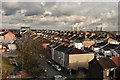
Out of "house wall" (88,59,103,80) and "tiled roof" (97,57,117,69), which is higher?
"tiled roof" (97,57,117,69)

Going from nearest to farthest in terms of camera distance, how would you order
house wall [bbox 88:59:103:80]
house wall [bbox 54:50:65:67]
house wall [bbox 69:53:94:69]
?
house wall [bbox 88:59:103:80], house wall [bbox 69:53:94:69], house wall [bbox 54:50:65:67]

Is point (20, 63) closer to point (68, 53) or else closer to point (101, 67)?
A: point (68, 53)

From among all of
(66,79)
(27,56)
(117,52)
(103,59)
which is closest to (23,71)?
A: (27,56)

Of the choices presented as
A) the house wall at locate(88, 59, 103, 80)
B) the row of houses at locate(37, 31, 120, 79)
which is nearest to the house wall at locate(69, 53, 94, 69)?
the row of houses at locate(37, 31, 120, 79)

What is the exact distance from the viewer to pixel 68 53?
65.6ft

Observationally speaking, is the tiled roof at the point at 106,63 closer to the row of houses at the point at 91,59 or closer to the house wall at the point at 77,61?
the row of houses at the point at 91,59

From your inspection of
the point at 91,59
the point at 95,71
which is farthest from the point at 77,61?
the point at 95,71

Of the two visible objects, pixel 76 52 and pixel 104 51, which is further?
pixel 104 51

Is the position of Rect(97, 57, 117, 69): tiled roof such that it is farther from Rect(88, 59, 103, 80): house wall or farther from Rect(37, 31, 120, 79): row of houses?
Rect(88, 59, 103, 80): house wall

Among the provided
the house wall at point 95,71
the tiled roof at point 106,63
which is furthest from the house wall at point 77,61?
the tiled roof at point 106,63

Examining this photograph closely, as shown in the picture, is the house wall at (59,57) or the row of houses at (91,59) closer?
the row of houses at (91,59)

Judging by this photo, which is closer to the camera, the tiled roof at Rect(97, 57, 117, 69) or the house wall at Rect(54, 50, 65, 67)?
the tiled roof at Rect(97, 57, 117, 69)

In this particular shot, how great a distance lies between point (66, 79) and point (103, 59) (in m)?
2.95

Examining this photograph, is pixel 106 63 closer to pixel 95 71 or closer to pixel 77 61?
pixel 95 71
